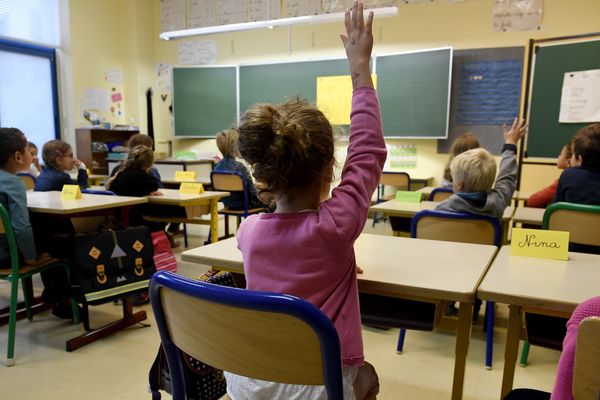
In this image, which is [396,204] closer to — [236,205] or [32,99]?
[236,205]

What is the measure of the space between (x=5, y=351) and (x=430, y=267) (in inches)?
82.0

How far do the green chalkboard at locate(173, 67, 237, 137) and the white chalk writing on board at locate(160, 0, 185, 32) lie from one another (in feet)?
2.36

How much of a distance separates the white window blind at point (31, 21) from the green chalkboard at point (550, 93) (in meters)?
5.75

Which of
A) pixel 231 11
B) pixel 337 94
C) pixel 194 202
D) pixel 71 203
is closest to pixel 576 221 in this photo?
pixel 194 202

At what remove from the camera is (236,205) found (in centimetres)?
412

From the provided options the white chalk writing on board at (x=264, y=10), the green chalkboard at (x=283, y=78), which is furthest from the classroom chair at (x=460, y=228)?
the white chalk writing on board at (x=264, y=10)

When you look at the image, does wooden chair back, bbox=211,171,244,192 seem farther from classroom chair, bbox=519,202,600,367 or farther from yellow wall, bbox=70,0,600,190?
classroom chair, bbox=519,202,600,367

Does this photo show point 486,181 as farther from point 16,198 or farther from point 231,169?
point 231,169

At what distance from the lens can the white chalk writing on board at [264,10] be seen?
586 cm

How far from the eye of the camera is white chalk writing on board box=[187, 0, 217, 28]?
6281mm

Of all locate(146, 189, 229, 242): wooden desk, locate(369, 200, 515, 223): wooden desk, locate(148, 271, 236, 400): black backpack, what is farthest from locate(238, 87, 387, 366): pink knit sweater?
locate(146, 189, 229, 242): wooden desk

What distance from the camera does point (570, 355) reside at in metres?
0.58

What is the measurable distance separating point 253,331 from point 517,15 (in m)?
5.02

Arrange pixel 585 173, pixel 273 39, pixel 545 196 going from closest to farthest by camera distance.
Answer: pixel 585 173, pixel 545 196, pixel 273 39
